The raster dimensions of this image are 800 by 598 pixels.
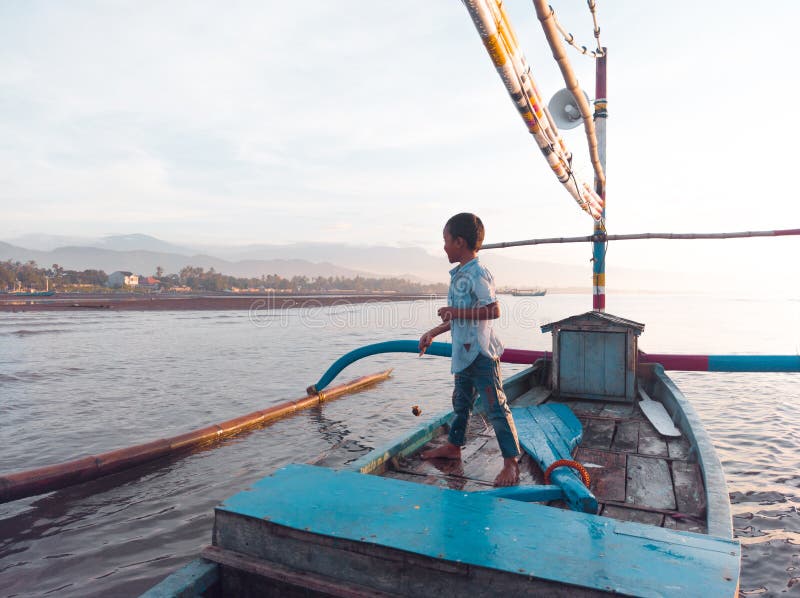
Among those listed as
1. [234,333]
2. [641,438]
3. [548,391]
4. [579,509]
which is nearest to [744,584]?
[641,438]

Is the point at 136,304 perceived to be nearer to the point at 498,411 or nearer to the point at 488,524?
the point at 498,411

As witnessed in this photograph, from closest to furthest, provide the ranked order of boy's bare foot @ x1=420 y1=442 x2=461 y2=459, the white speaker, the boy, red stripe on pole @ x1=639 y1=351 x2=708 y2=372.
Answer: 1. the boy
2. boy's bare foot @ x1=420 y1=442 x2=461 y2=459
3. red stripe on pole @ x1=639 y1=351 x2=708 y2=372
4. the white speaker

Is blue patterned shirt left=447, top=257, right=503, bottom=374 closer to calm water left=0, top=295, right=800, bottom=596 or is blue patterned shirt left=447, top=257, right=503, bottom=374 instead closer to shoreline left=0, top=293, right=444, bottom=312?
calm water left=0, top=295, right=800, bottom=596

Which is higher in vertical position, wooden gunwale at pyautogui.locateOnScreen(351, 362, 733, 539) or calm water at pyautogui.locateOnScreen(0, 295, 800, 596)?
wooden gunwale at pyautogui.locateOnScreen(351, 362, 733, 539)

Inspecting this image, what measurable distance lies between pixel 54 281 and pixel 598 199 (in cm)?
14457

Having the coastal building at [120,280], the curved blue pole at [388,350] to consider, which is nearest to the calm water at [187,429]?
the curved blue pole at [388,350]

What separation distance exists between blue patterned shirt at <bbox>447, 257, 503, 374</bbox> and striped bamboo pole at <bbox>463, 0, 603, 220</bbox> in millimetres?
1510

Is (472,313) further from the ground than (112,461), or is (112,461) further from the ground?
(472,313)

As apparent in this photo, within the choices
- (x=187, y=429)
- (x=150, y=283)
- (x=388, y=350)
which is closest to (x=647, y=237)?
(x=388, y=350)

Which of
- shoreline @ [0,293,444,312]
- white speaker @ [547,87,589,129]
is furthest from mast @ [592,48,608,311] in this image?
shoreline @ [0,293,444,312]

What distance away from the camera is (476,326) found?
3.53m

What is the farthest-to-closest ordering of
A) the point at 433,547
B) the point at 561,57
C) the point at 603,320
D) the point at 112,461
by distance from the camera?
the point at 603,320 < the point at 112,461 < the point at 561,57 < the point at 433,547

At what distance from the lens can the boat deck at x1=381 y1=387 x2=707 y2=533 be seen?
10.5ft

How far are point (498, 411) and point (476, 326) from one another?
0.64 m
